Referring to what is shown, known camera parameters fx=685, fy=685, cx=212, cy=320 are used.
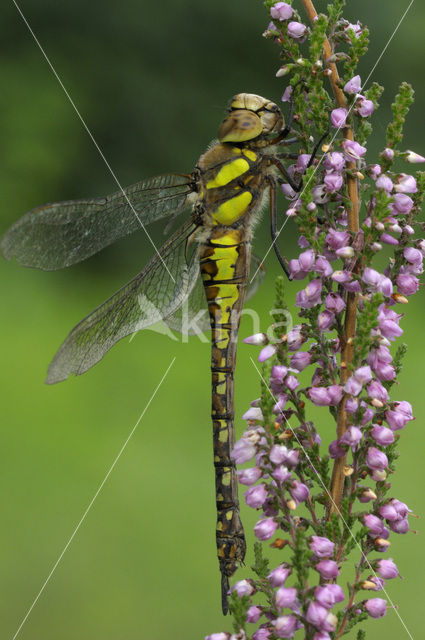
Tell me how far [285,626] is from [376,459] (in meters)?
0.35

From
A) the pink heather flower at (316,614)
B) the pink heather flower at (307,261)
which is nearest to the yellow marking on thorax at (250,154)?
the pink heather flower at (307,261)

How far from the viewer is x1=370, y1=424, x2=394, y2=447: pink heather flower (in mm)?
1324

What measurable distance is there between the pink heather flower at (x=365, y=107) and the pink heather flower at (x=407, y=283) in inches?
14.1

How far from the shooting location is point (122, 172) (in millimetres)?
5984

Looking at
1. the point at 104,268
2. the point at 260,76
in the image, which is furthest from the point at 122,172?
the point at 260,76

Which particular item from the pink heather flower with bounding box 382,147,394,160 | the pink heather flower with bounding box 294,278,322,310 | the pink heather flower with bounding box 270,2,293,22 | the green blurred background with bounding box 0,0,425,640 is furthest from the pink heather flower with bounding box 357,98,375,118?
the green blurred background with bounding box 0,0,425,640

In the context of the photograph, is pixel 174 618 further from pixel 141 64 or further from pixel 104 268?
pixel 141 64

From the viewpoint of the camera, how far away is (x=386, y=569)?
1360 millimetres

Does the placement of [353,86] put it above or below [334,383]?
above

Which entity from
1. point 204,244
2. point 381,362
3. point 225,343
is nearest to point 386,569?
point 381,362

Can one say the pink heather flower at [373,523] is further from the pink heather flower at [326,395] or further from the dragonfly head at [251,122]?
the dragonfly head at [251,122]

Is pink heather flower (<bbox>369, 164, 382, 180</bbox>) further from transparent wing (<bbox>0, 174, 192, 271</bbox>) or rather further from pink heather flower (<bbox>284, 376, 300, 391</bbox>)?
transparent wing (<bbox>0, 174, 192, 271</bbox>)

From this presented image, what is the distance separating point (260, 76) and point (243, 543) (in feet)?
16.3

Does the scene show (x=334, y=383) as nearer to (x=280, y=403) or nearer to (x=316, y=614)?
(x=280, y=403)
